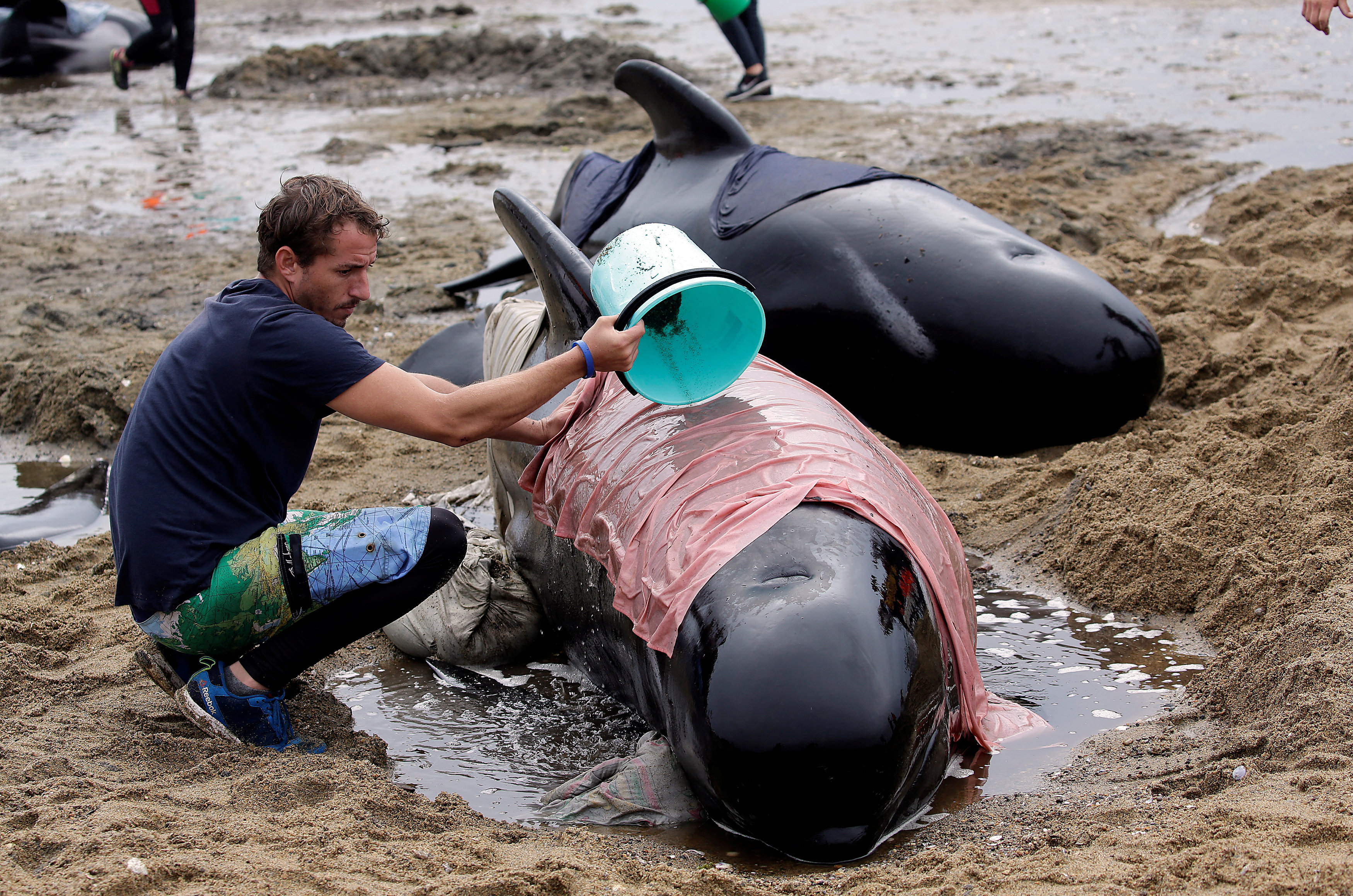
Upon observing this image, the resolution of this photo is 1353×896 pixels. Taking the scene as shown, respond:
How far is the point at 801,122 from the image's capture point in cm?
1056

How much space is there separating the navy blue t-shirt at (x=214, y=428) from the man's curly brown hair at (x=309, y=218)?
124 mm

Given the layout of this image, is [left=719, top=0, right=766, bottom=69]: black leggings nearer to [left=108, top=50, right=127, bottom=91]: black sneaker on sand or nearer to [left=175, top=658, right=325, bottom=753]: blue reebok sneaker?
[left=108, top=50, right=127, bottom=91]: black sneaker on sand

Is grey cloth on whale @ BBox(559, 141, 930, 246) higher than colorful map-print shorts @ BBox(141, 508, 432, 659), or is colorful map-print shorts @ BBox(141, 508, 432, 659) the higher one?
grey cloth on whale @ BBox(559, 141, 930, 246)

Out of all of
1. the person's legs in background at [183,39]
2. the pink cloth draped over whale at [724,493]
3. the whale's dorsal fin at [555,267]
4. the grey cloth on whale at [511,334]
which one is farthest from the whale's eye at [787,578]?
the person's legs in background at [183,39]

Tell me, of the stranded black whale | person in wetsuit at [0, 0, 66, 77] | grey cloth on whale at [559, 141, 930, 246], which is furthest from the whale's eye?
person in wetsuit at [0, 0, 66, 77]

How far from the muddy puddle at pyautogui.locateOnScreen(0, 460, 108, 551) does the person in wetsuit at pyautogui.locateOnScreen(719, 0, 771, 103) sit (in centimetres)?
777

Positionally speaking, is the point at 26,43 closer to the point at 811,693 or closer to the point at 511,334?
the point at 511,334

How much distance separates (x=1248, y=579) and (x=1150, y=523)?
0.46 metres

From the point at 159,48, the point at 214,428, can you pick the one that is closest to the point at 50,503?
the point at 214,428

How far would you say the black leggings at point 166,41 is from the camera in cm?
1295

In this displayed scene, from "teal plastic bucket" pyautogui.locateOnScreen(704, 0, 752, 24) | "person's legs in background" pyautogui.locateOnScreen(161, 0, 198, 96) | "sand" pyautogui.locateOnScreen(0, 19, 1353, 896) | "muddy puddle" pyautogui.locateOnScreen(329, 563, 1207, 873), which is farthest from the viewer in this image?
"person's legs in background" pyautogui.locateOnScreen(161, 0, 198, 96)

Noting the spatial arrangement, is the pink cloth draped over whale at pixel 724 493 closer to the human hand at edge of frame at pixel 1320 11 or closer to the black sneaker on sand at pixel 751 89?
the human hand at edge of frame at pixel 1320 11

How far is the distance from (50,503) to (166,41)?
33.8ft

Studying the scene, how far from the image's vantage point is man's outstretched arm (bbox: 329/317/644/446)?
3.10m
